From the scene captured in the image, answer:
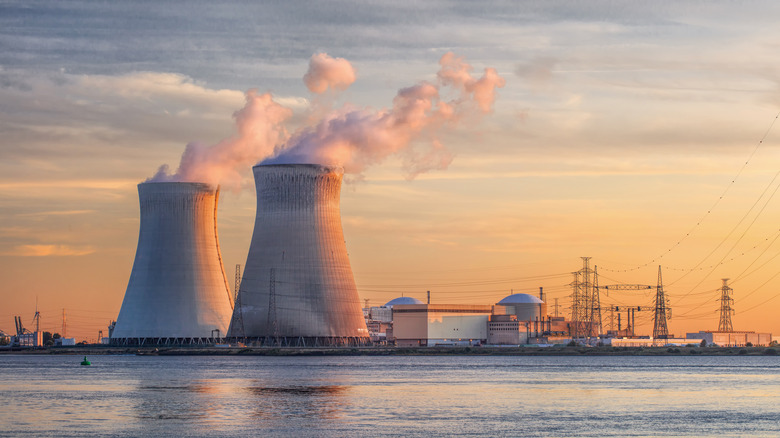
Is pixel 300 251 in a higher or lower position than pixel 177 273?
higher

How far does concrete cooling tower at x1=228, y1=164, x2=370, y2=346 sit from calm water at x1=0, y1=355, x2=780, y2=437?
12.5m

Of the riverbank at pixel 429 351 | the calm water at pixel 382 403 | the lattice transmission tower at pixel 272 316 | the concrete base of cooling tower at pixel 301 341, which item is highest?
the lattice transmission tower at pixel 272 316

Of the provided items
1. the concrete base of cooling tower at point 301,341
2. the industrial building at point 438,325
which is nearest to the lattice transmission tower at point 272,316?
the concrete base of cooling tower at point 301,341

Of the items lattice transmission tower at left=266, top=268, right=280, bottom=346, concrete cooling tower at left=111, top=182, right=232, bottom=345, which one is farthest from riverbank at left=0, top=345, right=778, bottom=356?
concrete cooling tower at left=111, top=182, right=232, bottom=345

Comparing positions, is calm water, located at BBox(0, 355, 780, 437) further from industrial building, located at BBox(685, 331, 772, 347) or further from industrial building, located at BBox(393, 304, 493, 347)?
industrial building, located at BBox(685, 331, 772, 347)

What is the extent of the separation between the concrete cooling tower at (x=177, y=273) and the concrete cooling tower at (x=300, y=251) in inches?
171

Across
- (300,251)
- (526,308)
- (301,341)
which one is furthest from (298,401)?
(526,308)

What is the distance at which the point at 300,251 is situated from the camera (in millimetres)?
63688

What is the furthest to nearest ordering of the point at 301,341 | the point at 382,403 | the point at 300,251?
1. the point at 301,341
2. the point at 300,251
3. the point at 382,403

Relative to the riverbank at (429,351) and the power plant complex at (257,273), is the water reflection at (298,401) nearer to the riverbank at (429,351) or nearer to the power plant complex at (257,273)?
the power plant complex at (257,273)

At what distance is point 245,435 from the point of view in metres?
23.4

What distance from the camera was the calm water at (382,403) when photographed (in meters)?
24.9

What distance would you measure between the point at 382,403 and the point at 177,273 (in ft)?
132

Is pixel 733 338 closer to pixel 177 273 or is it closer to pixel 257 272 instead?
pixel 257 272
